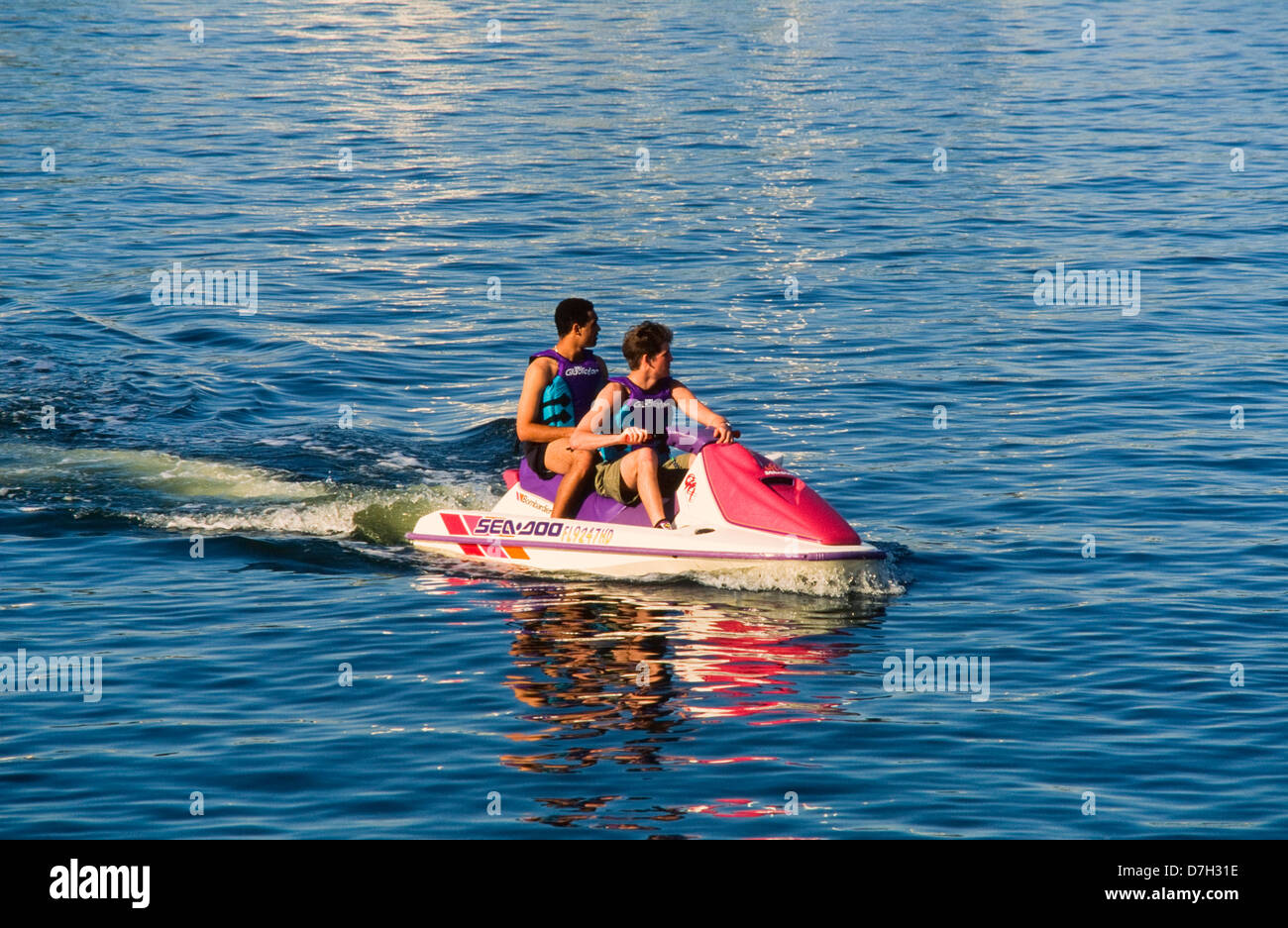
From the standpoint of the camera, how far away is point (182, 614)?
12.0 metres

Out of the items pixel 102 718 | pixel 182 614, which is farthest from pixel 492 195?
pixel 102 718

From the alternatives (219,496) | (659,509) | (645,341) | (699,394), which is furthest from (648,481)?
(699,394)

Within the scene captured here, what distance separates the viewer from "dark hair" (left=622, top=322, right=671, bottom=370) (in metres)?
12.2

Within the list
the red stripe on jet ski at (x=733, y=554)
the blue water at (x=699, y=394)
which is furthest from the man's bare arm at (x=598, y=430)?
the blue water at (x=699, y=394)

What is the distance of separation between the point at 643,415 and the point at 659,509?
2.44 ft

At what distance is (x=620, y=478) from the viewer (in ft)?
42.7

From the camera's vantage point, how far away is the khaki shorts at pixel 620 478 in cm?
1304

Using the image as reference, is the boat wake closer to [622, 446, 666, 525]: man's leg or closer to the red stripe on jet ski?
the red stripe on jet ski

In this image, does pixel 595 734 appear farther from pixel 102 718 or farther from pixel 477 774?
pixel 102 718

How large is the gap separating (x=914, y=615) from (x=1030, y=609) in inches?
34.5

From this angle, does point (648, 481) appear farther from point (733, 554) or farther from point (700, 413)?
point (733, 554)

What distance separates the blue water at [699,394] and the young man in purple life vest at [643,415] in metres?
0.89

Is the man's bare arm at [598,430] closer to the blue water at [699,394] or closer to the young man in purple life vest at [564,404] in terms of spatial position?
the young man in purple life vest at [564,404]

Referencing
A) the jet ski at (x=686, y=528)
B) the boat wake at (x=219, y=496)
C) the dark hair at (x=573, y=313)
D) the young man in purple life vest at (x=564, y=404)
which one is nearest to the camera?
the jet ski at (x=686, y=528)
